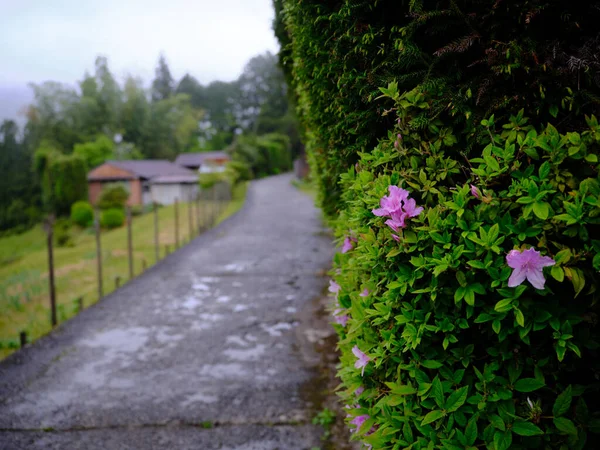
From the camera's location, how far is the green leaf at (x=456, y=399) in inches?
67.8

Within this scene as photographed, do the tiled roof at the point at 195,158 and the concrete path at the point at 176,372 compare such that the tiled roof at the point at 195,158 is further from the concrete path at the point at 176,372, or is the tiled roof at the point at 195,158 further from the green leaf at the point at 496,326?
the green leaf at the point at 496,326

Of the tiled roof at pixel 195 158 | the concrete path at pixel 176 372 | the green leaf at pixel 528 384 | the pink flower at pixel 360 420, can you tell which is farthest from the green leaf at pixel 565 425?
the tiled roof at pixel 195 158

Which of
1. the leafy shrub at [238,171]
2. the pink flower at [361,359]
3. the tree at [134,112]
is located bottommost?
the pink flower at [361,359]

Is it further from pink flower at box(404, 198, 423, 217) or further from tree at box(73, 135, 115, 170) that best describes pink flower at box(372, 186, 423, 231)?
tree at box(73, 135, 115, 170)

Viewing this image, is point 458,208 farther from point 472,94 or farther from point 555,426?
point 555,426

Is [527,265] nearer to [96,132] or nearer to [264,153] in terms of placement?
[264,153]

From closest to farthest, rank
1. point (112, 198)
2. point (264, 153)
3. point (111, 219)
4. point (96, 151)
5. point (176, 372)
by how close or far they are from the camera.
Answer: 1. point (176, 372)
2. point (111, 219)
3. point (112, 198)
4. point (264, 153)
5. point (96, 151)

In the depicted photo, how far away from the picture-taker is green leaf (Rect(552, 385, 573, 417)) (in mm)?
1654

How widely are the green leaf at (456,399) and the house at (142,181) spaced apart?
40.8m

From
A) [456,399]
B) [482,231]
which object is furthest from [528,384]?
[482,231]

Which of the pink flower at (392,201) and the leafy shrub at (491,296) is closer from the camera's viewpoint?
the leafy shrub at (491,296)

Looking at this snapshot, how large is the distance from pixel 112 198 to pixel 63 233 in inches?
162

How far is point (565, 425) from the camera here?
1651 mm

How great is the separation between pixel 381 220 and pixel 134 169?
4730cm
